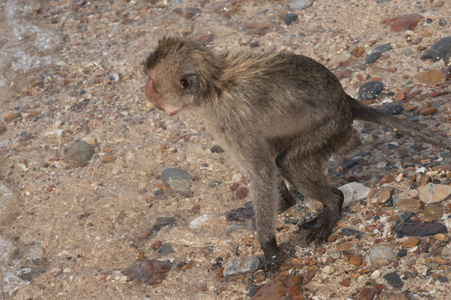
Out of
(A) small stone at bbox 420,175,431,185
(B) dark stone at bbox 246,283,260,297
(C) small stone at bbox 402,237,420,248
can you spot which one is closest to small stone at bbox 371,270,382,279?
(C) small stone at bbox 402,237,420,248

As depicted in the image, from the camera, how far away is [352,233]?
366 cm

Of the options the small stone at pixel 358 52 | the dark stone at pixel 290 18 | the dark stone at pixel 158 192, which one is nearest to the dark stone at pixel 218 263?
the dark stone at pixel 158 192

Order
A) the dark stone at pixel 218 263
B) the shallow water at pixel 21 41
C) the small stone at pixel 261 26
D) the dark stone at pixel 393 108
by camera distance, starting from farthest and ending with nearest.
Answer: the shallow water at pixel 21 41, the small stone at pixel 261 26, the dark stone at pixel 393 108, the dark stone at pixel 218 263

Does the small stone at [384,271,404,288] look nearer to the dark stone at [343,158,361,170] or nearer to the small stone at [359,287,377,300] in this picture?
the small stone at [359,287,377,300]

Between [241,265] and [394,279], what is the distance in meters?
1.05

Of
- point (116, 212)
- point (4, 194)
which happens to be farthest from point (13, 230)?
point (116, 212)

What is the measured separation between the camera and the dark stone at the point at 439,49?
16.7ft

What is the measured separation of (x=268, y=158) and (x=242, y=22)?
325cm

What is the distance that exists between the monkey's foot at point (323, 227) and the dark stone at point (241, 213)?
1.93 ft

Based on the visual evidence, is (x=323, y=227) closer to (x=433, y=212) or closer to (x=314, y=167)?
(x=314, y=167)

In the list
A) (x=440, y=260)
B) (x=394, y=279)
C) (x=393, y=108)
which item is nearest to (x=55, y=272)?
(x=394, y=279)

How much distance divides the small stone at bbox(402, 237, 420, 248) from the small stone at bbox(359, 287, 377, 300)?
403mm

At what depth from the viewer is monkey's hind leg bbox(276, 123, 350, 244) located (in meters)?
3.57

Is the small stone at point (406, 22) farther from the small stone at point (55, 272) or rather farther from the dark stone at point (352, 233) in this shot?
the small stone at point (55, 272)
